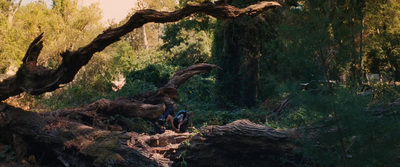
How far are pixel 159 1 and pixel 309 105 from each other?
118ft

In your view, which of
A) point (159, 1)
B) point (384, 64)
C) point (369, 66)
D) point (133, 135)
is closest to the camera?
point (133, 135)

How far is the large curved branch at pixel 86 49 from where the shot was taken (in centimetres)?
706

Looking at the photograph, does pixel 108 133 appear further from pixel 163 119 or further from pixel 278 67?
pixel 278 67

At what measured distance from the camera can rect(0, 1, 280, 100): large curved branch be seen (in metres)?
7.06

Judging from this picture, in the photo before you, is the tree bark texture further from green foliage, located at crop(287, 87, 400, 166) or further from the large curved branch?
green foliage, located at crop(287, 87, 400, 166)

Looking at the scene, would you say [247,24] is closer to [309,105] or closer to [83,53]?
[83,53]

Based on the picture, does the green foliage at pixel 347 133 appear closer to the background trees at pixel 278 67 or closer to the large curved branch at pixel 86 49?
the background trees at pixel 278 67

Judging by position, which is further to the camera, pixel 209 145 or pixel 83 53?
pixel 83 53

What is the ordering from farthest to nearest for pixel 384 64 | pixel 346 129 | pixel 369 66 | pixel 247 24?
pixel 369 66, pixel 384 64, pixel 247 24, pixel 346 129

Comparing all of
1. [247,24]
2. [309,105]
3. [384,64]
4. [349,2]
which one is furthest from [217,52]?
[309,105]

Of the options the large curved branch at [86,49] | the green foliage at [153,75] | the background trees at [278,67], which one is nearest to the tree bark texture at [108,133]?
the large curved branch at [86,49]

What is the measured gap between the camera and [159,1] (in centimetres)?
3875

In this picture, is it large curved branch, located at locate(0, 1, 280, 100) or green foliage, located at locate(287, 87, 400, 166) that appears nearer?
green foliage, located at locate(287, 87, 400, 166)

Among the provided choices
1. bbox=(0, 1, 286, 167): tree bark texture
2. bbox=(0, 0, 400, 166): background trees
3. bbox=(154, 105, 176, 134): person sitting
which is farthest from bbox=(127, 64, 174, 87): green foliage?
bbox=(154, 105, 176, 134): person sitting
